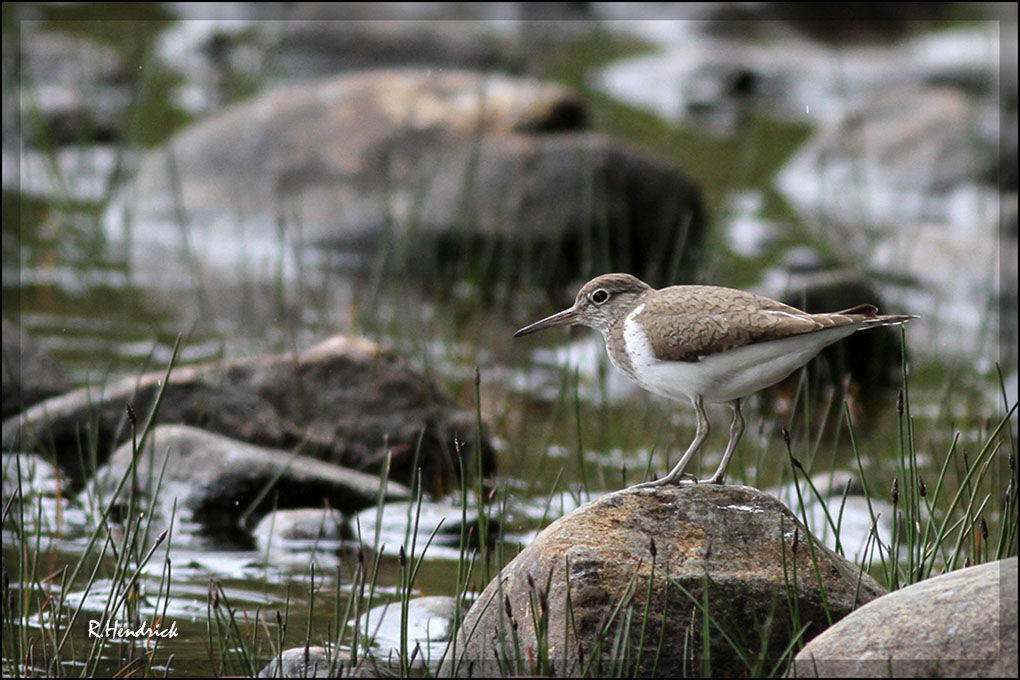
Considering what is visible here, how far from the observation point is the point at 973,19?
60.5 ft

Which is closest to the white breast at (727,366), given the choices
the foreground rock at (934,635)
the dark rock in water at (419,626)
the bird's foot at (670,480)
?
the bird's foot at (670,480)

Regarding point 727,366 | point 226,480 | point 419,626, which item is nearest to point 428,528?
point 226,480

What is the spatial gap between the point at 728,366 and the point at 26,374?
4.14 m

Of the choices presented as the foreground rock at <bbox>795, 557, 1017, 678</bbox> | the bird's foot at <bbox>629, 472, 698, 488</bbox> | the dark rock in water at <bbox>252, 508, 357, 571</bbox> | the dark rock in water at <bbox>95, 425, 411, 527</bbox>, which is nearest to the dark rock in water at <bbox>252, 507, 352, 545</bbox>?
the dark rock in water at <bbox>252, 508, 357, 571</bbox>

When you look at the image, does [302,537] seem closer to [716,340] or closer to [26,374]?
[26,374]

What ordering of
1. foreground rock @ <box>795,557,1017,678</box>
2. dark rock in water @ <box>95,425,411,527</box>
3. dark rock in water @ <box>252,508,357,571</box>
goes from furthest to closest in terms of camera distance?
1. dark rock in water @ <box>95,425,411,527</box>
2. dark rock in water @ <box>252,508,357,571</box>
3. foreground rock @ <box>795,557,1017,678</box>

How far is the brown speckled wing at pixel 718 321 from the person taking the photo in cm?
386

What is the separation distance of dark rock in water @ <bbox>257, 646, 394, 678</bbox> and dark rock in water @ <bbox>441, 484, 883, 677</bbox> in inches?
9.5

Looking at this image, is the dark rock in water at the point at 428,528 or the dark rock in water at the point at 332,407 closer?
the dark rock in water at the point at 428,528

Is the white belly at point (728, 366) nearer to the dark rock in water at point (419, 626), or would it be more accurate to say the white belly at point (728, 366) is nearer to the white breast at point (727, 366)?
the white breast at point (727, 366)

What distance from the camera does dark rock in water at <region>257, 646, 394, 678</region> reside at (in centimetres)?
396

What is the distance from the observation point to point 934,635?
11.1 feet

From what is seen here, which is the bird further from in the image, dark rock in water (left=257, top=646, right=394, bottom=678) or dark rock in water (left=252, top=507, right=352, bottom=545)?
dark rock in water (left=252, top=507, right=352, bottom=545)

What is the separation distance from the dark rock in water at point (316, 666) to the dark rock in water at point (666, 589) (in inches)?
9.5
